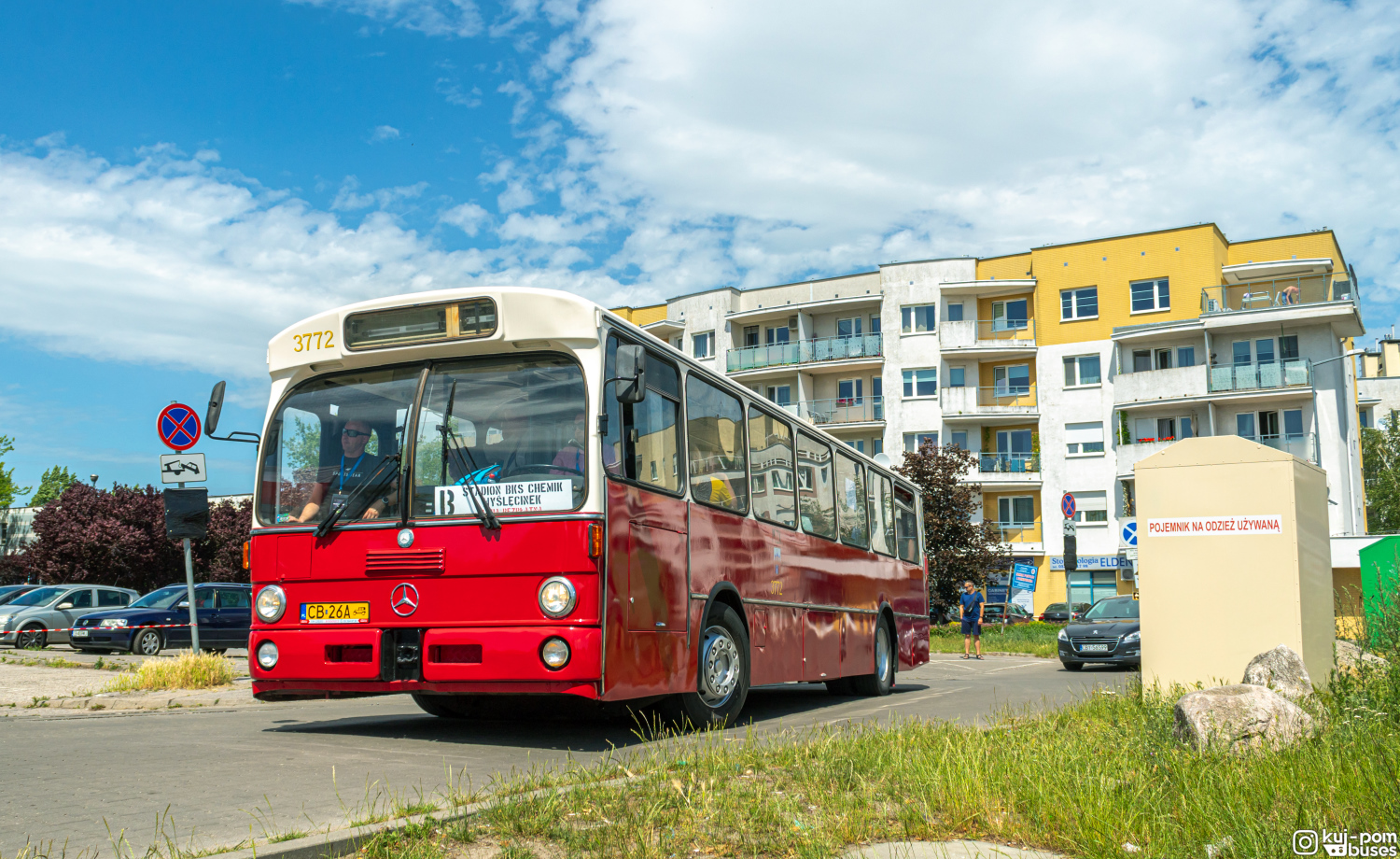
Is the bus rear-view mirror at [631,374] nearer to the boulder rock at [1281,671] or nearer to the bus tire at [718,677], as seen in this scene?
the bus tire at [718,677]

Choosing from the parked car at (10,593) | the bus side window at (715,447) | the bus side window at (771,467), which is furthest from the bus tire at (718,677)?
the parked car at (10,593)

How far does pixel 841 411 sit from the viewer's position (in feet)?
210

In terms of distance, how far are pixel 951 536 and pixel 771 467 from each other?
99.9ft

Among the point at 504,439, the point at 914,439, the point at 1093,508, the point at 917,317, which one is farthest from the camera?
the point at 917,317

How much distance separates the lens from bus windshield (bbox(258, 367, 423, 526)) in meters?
8.57

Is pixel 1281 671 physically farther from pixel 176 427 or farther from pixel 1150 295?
pixel 1150 295

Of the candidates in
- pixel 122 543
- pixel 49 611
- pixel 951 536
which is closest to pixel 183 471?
pixel 49 611

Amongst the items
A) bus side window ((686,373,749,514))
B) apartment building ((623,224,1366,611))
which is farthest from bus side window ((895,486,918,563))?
apartment building ((623,224,1366,611))

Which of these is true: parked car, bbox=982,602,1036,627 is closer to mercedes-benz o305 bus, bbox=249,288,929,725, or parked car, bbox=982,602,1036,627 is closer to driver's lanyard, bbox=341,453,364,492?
mercedes-benz o305 bus, bbox=249,288,929,725

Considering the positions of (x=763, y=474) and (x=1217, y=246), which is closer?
(x=763, y=474)

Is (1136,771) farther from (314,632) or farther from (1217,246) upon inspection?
(1217,246)

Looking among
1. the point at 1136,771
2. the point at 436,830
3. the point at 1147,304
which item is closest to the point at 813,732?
the point at 1136,771

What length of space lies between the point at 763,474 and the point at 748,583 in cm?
132

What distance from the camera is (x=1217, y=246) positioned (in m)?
55.7
